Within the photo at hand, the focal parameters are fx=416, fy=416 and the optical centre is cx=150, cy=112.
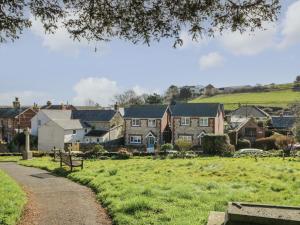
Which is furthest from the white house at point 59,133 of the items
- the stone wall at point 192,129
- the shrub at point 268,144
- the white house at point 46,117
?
the shrub at point 268,144

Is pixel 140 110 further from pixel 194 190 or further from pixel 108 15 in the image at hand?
pixel 108 15

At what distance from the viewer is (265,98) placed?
133m

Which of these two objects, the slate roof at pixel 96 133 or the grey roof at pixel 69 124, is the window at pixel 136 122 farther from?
the grey roof at pixel 69 124

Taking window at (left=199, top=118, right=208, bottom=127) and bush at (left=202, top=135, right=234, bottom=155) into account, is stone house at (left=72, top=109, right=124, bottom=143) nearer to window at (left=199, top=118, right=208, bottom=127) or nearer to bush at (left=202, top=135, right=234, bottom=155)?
window at (left=199, top=118, right=208, bottom=127)

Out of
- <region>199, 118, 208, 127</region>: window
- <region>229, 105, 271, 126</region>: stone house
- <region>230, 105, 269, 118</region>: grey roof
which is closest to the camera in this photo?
<region>199, 118, 208, 127</region>: window

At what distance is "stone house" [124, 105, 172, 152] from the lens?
65438mm

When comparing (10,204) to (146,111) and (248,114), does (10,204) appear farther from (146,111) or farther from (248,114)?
(248,114)

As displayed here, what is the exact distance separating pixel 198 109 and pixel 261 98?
75.7m

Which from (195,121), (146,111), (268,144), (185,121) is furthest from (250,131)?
(146,111)

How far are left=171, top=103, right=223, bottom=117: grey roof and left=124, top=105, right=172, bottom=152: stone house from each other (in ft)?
8.23

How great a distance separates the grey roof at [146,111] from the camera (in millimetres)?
65688

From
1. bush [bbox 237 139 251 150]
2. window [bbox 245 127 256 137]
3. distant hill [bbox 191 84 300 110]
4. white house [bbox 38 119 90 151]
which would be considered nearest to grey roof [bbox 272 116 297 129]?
window [bbox 245 127 256 137]

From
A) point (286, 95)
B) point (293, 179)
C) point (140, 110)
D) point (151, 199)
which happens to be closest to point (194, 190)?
point (151, 199)

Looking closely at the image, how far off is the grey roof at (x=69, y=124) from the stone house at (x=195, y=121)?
1581 cm
